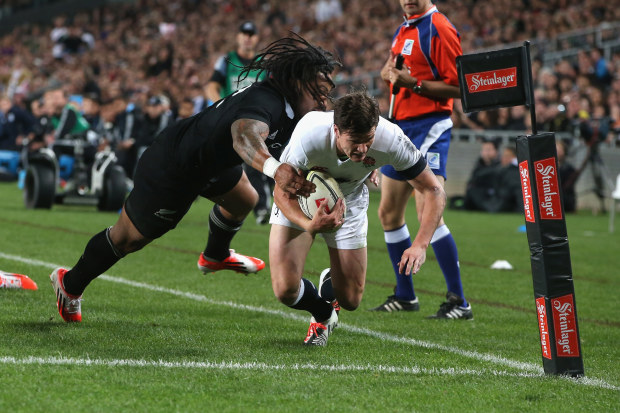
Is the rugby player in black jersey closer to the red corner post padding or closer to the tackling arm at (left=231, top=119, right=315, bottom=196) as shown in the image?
the tackling arm at (left=231, top=119, right=315, bottom=196)

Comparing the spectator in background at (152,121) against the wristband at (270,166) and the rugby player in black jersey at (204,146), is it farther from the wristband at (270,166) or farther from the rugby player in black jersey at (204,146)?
the wristband at (270,166)

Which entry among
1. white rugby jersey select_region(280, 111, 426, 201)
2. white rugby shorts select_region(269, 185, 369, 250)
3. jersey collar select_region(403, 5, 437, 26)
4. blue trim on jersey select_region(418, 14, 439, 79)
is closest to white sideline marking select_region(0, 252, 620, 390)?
white rugby shorts select_region(269, 185, 369, 250)

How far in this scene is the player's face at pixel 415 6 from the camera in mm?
6871

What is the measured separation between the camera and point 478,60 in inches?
187

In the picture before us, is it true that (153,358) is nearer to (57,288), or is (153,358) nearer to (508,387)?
(57,288)

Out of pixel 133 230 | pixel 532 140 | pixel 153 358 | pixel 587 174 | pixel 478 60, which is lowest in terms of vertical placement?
pixel 587 174

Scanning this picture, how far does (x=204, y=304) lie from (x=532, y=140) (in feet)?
10.0

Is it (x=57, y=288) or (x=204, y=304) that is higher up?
(x=57, y=288)

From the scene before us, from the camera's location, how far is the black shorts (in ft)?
17.6

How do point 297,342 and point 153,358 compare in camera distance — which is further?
point 297,342

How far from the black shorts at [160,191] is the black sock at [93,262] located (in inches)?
9.9

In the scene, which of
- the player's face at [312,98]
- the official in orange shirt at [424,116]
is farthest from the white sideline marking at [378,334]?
the player's face at [312,98]

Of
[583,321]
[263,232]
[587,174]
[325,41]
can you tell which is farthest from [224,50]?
[583,321]

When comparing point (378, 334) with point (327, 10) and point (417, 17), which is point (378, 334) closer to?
point (417, 17)
